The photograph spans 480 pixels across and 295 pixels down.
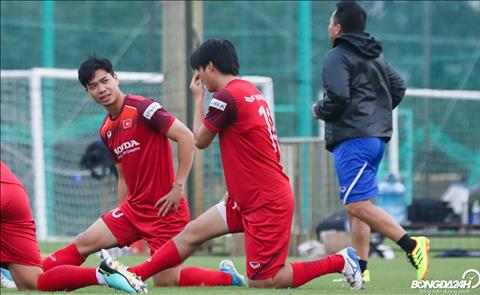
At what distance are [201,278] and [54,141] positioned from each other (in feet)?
34.3

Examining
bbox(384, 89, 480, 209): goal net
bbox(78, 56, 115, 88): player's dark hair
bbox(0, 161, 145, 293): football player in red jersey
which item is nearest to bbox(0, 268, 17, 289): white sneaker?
bbox(0, 161, 145, 293): football player in red jersey

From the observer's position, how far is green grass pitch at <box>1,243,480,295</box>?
803 cm

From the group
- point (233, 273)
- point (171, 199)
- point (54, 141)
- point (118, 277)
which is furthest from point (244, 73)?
point (118, 277)

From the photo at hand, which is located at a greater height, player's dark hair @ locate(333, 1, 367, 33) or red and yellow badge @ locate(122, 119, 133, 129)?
player's dark hair @ locate(333, 1, 367, 33)

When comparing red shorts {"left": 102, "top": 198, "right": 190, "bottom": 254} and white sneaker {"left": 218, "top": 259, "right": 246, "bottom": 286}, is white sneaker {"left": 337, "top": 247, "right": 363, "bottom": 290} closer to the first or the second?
white sneaker {"left": 218, "top": 259, "right": 246, "bottom": 286}

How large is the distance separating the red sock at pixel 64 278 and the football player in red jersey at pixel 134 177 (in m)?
0.64

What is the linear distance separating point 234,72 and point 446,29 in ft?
32.7

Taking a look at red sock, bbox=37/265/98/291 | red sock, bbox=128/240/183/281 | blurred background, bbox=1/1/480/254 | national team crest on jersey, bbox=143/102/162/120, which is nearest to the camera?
red sock, bbox=37/265/98/291

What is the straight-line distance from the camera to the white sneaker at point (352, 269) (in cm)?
807

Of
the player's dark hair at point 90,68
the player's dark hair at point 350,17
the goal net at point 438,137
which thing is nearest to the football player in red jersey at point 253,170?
the player's dark hair at point 90,68

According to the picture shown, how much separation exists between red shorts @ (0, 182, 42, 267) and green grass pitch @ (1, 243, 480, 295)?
24 cm

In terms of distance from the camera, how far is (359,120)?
8734mm

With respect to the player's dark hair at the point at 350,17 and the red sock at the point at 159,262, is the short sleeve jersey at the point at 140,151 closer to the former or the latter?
the red sock at the point at 159,262

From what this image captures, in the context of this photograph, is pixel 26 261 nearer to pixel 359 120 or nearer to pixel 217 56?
pixel 217 56
